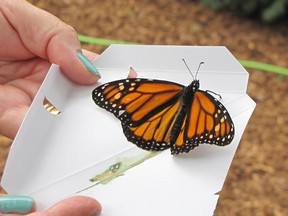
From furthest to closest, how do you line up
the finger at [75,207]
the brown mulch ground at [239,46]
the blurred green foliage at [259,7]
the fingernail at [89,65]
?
the blurred green foliage at [259,7] < the brown mulch ground at [239,46] < the fingernail at [89,65] < the finger at [75,207]

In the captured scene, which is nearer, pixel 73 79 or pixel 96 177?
pixel 96 177

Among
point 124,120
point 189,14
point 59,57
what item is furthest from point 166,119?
point 189,14

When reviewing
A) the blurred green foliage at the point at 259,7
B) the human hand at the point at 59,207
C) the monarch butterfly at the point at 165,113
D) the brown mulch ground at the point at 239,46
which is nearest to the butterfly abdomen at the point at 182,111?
the monarch butterfly at the point at 165,113

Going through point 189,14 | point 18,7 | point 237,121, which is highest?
point 18,7

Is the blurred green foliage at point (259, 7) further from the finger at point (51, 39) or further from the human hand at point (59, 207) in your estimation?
the human hand at point (59, 207)

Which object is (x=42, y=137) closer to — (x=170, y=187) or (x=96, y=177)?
(x=96, y=177)

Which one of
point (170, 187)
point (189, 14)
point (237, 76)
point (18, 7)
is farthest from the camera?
point (189, 14)
